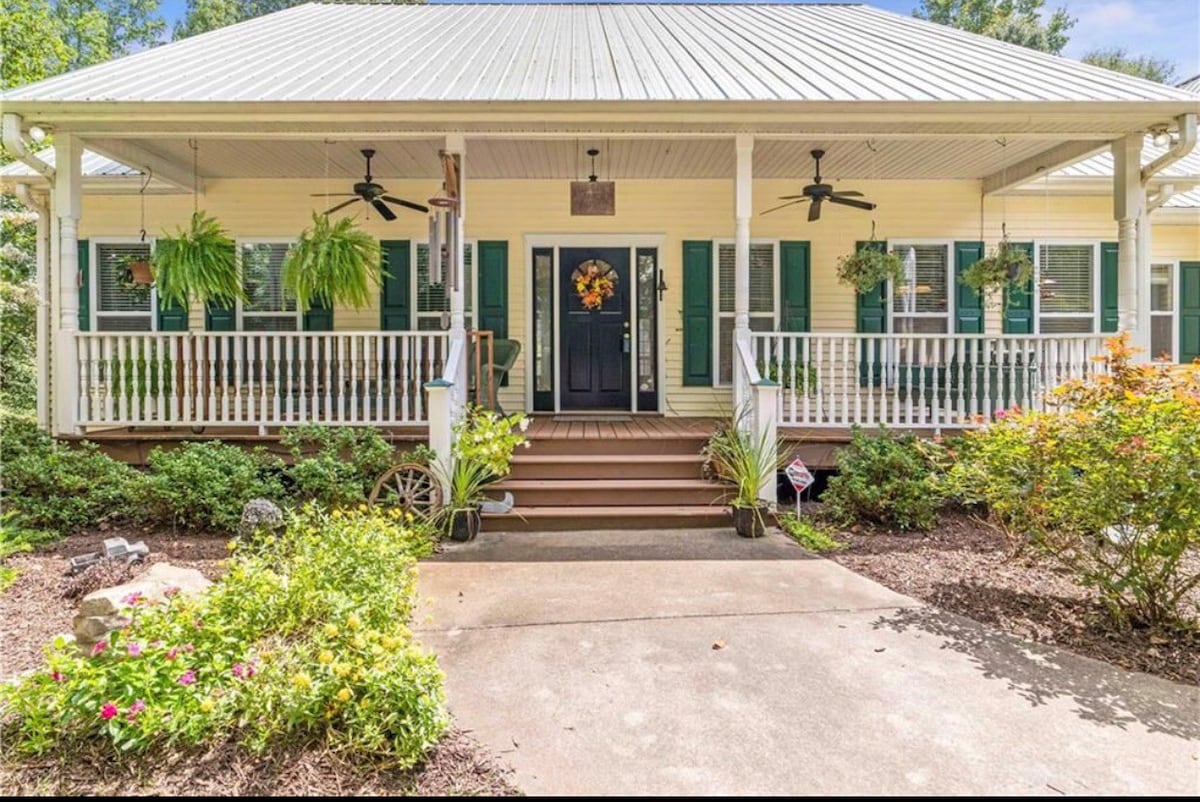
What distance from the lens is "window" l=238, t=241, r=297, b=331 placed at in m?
7.52

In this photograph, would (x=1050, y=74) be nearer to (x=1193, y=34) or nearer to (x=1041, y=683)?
(x=1193, y=34)

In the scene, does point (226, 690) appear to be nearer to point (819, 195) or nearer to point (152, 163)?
point (152, 163)

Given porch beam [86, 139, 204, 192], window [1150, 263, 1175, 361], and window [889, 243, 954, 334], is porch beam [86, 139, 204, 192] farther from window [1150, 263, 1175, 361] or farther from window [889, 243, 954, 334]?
window [1150, 263, 1175, 361]

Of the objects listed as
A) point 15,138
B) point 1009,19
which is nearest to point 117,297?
point 15,138

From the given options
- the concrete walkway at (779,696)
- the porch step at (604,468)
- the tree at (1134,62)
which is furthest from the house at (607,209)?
the tree at (1134,62)

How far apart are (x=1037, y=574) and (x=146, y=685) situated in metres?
4.75

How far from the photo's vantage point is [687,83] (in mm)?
5598

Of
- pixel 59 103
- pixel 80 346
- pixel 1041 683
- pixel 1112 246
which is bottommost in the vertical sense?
pixel 1041 683

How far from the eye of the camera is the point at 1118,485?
Answer: 3215 millimetres

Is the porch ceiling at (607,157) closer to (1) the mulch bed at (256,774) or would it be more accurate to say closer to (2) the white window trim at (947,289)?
(2) the white window trim at (947,289)

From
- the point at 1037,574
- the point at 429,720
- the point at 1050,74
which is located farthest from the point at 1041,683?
the point at 1050,74

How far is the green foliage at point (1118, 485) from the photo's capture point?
3.10 metres

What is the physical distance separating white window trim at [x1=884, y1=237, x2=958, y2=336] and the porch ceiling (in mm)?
731

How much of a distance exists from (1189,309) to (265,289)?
11070mm
